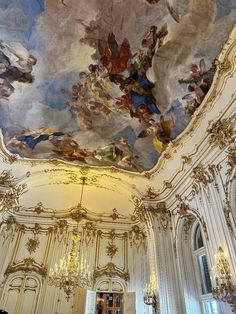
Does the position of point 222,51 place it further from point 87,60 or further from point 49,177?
point 49,177

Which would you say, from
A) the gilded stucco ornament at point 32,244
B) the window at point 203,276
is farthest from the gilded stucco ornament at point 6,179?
the window at point 203,276

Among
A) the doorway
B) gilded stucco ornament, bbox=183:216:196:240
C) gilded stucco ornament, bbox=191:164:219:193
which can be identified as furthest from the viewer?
the doorway

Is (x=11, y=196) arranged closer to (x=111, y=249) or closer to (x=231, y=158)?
(x=111, y=249)

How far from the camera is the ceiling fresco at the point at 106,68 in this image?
6.30m

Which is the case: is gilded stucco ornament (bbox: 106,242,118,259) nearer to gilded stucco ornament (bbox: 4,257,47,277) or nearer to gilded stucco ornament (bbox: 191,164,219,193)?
gilded stucco ornament (bbox: 4,257,47,277)

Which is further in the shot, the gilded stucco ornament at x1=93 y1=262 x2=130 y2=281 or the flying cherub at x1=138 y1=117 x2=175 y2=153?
the gilded stucco ornament at x1=93 y1=262 x2=130 y2=281

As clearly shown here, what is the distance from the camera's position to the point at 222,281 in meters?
6.95

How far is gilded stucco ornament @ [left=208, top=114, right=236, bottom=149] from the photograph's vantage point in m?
7.76

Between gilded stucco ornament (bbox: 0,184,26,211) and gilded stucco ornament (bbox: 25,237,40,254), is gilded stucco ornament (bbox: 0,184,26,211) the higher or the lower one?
the higher one

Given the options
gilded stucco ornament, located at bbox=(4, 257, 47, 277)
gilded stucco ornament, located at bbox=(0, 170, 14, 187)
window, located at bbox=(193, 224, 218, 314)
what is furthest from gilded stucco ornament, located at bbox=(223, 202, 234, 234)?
gilded stucco ornament, located at bbox=(4, 257, 47, 277)

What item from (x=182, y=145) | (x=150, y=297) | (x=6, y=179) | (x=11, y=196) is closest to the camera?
(x=182, y=145)

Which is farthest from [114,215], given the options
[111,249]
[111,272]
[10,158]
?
[10,158]

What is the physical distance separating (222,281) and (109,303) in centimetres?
791

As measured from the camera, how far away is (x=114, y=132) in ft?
32.2
